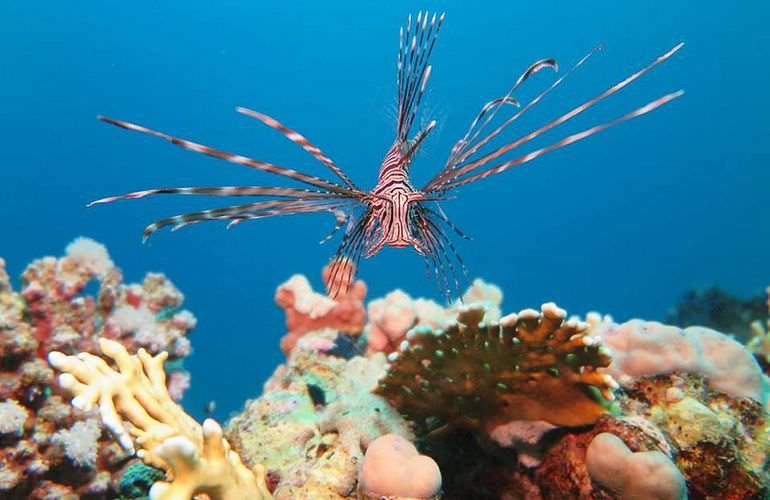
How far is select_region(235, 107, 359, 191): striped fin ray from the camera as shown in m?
1.87

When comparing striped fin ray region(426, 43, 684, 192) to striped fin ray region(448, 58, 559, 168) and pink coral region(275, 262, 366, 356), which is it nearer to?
striped fin ray region(448, 58, 559, 168)

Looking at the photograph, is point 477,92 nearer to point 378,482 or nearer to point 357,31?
point 357,31

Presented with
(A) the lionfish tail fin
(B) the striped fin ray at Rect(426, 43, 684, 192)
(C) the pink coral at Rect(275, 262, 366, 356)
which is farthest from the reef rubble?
(A) the lionfish tail fin

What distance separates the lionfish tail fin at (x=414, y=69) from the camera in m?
3.07

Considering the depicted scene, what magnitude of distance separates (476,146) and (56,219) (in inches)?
2464

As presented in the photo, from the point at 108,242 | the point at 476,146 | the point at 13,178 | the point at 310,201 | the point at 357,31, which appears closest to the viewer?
the point at 310,201

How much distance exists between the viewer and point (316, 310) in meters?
4.70

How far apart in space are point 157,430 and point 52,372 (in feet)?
6.01

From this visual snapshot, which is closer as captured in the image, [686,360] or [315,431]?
[686,360]

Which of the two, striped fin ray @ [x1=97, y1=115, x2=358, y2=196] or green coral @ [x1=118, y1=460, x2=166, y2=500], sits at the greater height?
striped fin ray @ [x1=97, y1=115, x2=358, y2=196]

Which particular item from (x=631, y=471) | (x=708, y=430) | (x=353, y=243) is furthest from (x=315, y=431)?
(x=708, y=430)

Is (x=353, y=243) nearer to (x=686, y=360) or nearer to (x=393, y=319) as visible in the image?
(x=393, y=319)

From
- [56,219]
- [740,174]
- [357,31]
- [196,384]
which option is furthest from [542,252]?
[56,219]

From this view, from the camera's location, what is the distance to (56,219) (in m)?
53.2
